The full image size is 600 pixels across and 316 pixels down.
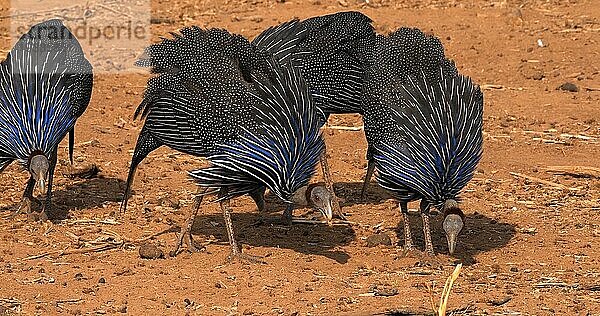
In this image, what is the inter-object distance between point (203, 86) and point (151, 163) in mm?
2364

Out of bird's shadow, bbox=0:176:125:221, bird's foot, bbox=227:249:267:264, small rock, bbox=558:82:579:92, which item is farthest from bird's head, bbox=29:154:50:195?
small rock, bbox=558:82:579:92

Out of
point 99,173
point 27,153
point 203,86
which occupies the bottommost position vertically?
point 99,173

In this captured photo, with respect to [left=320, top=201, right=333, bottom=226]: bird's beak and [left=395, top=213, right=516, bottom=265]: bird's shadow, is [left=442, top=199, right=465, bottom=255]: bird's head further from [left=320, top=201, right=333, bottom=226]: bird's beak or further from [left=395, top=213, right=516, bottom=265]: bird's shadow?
[left=320, top=201, right=333, bottom=226]: bird's beak

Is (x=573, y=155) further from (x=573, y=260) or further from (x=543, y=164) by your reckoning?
(x=573, y=260)

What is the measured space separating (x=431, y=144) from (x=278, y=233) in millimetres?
1425

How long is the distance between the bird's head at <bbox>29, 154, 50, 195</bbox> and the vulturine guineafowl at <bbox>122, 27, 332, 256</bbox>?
0.68m

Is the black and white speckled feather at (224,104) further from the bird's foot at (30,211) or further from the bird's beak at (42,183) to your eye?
the bird's foot at (30,211)

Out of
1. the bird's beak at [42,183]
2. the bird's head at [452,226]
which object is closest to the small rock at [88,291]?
the bird's beak at [42,183]

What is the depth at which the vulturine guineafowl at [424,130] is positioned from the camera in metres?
6.33

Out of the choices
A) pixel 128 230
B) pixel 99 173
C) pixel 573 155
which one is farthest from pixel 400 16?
pixel 128 230

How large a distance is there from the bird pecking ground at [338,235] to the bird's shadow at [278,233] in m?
0.01

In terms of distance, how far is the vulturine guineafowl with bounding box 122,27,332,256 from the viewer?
6.29 m

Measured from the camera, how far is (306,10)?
1401cm

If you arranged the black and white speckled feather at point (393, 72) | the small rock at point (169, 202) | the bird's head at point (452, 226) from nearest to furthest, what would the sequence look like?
the bird's head at point (452, 226) < the black and white speckled feather at point (393, 72) < the small rock at point (169, 202)
